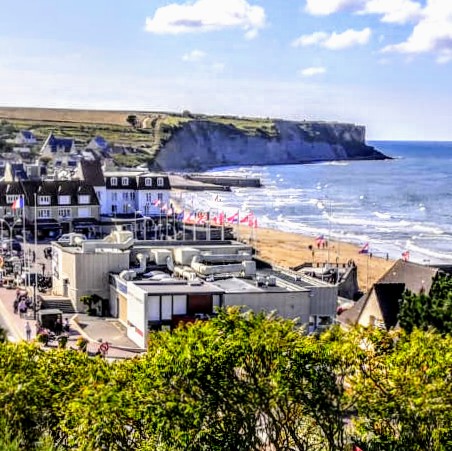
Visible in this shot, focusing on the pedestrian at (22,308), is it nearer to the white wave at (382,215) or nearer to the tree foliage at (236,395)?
the tree foliage at (236,395)

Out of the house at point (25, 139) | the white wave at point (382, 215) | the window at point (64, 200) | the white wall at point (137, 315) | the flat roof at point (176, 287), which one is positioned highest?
the house at point (25, 139)

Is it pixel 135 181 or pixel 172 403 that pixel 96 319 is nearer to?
pixel 172 403

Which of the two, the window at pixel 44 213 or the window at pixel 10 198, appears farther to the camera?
the window at pixel 10 198

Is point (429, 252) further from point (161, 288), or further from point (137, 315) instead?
point (137, 315)

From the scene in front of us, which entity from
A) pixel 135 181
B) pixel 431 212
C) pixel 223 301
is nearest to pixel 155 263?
pixel 223 301

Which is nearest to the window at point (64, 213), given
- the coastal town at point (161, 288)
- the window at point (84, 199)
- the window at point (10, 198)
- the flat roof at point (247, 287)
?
the window at point (84, 199)

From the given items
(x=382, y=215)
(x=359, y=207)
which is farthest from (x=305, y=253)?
(x=359, y=207)
